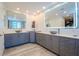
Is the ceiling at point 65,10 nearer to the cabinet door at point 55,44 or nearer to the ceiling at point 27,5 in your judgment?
the ceiling at point 27,5

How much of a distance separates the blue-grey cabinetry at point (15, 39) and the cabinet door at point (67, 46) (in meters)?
1.13

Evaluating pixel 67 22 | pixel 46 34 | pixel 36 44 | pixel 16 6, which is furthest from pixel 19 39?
pixel 67 22

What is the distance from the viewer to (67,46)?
311 centimetres

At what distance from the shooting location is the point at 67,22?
3348mm

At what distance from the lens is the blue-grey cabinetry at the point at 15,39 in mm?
3889

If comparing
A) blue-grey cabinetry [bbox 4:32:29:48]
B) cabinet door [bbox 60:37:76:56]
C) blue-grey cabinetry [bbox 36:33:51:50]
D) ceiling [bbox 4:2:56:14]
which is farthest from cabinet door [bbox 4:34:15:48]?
cabinet door [bbox 60:37:76:56]

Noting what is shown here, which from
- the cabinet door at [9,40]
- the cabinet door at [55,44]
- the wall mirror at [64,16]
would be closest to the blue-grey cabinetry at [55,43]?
the cabinet door at [55,44]

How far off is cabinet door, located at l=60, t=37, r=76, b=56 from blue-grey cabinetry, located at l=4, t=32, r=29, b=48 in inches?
44.5

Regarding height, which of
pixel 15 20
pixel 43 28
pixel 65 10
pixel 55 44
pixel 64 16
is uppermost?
pixel 65 10

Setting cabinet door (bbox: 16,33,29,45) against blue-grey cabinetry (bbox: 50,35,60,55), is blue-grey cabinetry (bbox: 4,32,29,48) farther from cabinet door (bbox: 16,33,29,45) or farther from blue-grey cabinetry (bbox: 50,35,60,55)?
blue-grey cabinetry (bbox: 50,35,60,55)

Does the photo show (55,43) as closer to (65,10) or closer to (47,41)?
(47,41)

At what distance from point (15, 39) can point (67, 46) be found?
1.70 meters

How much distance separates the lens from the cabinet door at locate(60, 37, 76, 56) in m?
2.89

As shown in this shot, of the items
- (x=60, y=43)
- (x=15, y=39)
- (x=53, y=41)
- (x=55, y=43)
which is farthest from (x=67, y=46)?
(x=15, y=39)
